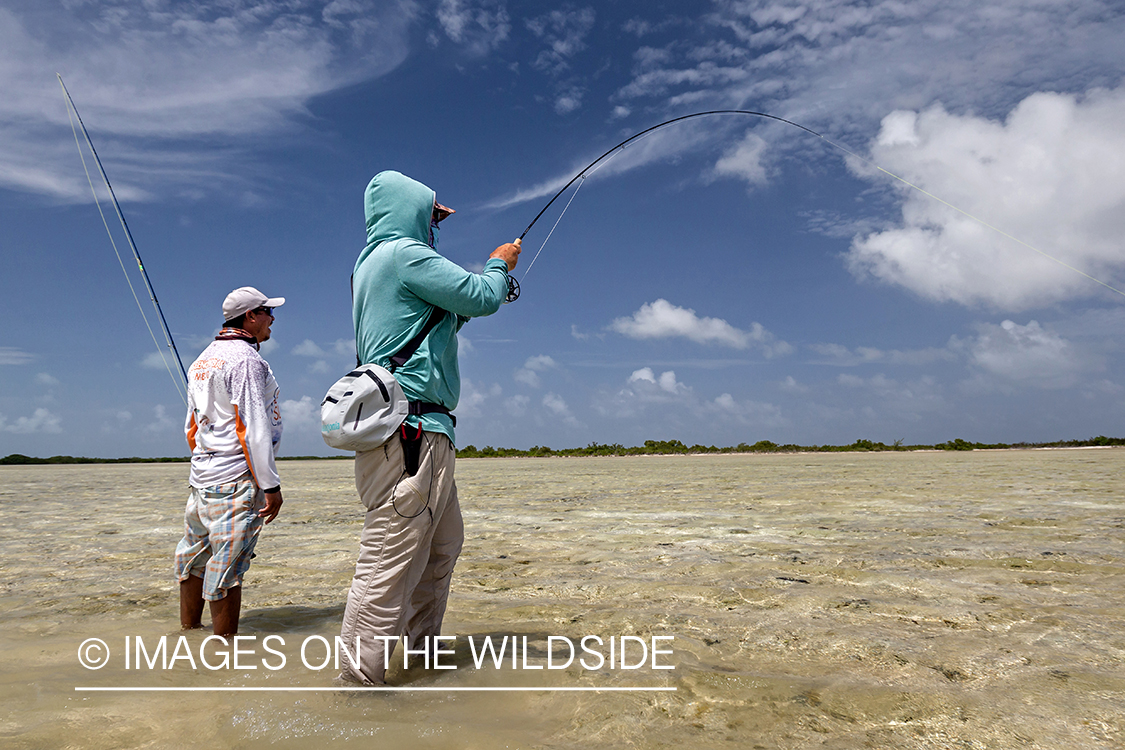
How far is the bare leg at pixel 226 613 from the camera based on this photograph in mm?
3289

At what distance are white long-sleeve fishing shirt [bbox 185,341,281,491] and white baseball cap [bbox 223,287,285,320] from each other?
22cm

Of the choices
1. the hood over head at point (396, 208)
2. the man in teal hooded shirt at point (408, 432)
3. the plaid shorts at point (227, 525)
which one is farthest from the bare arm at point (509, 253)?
the plaid shorts at point (227, 525)

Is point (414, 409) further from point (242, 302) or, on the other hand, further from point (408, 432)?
point (242, 302)

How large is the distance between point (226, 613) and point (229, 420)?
3.22 feet

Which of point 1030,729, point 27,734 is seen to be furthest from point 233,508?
point 1030,729

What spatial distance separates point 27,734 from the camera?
7.48ft

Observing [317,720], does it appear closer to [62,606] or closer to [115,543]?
[62,606]

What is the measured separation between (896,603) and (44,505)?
1305 cm

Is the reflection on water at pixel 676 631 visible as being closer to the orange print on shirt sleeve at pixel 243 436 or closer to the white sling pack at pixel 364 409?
the orange print on shirt sleeve at pixel 243 436

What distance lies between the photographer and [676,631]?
346 cm

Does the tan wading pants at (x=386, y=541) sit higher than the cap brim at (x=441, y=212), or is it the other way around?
the cap brim at (x=441, y=212)

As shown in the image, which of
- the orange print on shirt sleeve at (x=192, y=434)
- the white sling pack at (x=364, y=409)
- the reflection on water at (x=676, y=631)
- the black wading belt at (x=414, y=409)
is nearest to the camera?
the reflection on water at (x=676, y=631)

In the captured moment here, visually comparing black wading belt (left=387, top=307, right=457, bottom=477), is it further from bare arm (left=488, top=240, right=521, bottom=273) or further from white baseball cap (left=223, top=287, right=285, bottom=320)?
white baseball cap (left=223, top=287, right=285, bottom=320)

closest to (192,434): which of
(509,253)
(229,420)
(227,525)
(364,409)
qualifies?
(229,420)
